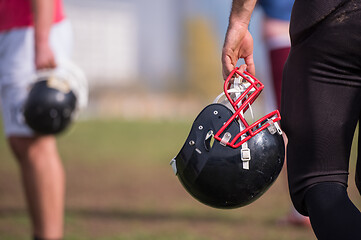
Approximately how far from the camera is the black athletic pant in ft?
5.24

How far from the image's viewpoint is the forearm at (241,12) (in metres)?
1.83

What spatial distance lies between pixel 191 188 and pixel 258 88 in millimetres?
414

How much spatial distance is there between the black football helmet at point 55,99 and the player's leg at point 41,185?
0.14 metres

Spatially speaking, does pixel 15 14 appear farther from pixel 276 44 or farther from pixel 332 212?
pixel 332 212

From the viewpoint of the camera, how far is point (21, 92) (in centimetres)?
319

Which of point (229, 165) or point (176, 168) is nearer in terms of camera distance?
point (229, 165)

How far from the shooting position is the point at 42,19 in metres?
2.96

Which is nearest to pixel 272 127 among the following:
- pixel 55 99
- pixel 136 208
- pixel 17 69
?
pixel 55 99

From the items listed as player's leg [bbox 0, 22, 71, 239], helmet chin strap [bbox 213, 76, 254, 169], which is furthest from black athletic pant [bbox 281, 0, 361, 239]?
player's leg [bbox 0, 22, 71, 239]

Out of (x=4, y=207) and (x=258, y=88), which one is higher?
(x=258, y=88)

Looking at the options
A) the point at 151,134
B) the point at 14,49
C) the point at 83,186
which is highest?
the point at 14,49

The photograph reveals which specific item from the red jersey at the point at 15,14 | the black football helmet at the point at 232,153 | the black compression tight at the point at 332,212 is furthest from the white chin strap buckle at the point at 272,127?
the red jersey at the point at 15,14

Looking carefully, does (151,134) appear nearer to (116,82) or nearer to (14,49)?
(14,49)

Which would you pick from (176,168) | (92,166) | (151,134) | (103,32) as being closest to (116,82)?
(103,32)
